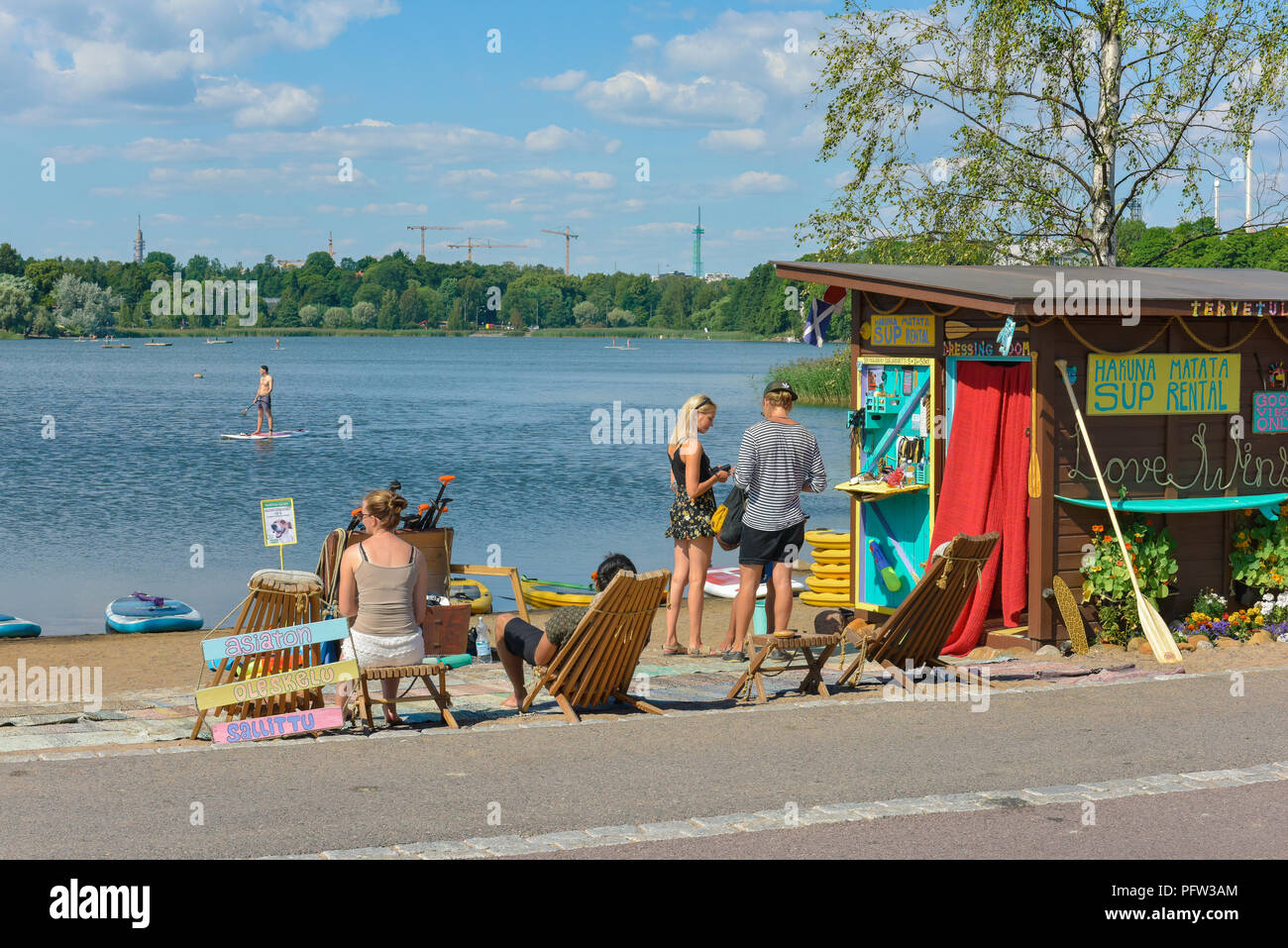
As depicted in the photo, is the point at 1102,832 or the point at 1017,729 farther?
the point at 1017,729

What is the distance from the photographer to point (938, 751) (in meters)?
7.80

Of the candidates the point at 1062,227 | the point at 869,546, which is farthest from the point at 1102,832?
the point at 1062,227

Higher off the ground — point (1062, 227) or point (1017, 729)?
point (1062, 227)

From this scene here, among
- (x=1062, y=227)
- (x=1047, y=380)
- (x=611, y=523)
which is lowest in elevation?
(x=611, y=523)

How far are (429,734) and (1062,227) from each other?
17526 millimetres

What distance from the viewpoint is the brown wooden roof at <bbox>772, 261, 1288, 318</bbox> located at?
11.1 m

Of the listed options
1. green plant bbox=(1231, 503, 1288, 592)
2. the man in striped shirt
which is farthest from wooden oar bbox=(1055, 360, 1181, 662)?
the man in striped shirt

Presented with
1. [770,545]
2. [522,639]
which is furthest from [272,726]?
[770,545]

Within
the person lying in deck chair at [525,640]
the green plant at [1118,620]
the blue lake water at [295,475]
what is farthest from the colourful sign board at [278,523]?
the blue lake water at [295,475]

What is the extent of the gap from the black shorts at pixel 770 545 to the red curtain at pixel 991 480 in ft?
5.62

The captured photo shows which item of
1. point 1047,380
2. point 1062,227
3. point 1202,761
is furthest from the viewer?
point 1062,227

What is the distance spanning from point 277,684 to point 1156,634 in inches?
248

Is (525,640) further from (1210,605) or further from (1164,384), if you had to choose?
(1210,605)
